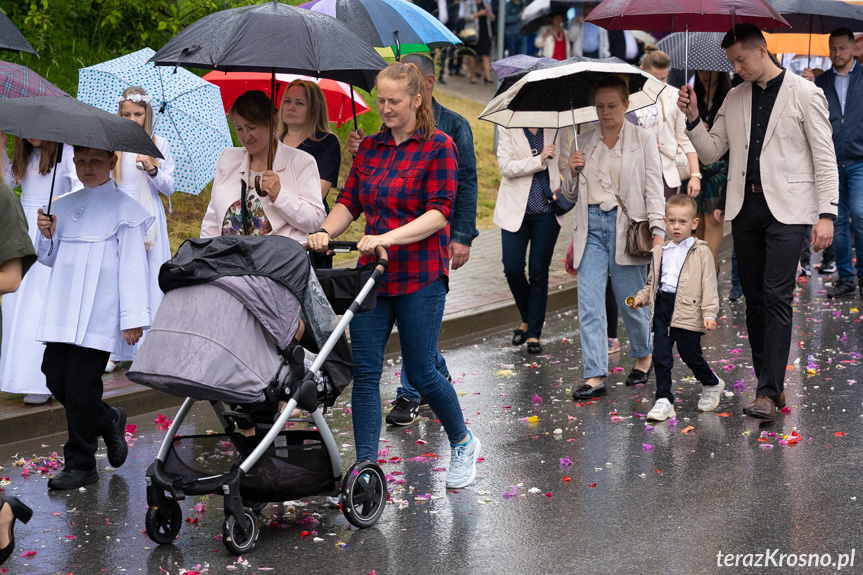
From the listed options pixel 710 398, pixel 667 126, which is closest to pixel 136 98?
pixel 710 398

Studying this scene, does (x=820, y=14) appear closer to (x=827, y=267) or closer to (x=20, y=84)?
(x=827, y=267)

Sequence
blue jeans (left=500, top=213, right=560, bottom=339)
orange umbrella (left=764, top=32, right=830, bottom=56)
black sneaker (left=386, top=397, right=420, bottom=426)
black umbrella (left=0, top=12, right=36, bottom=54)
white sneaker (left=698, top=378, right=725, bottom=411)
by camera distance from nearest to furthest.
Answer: black umbrella (left=0, top=12, right=36, bottom=54) < black sneaker (left=386, top=397, right=420, bottom=426) < white sneaker (left=698, top=378, right=725, bottom=411) < blue jeans (left=500, top=213, right=560, bottom=339) < orange umbrella (left=764, top=32, right=830, bottom=56)

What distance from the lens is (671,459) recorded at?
6059mm

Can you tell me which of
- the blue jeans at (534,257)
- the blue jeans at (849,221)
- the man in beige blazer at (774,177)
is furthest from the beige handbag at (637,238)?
the blue jeans at (849,221)

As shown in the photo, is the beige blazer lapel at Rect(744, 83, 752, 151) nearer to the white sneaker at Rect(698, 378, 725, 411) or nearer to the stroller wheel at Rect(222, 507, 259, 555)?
the white sneaker at Rect(698, 378, 725, 411)

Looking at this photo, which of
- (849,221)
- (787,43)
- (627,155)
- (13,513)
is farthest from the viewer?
(849,221)

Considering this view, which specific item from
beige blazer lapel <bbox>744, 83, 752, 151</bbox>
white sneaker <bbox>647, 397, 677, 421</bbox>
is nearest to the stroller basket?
white sneaker <bbox>647, 397, 677, 421</bbox>

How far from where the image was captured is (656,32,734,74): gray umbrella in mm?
8555

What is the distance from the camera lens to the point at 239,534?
188 inches

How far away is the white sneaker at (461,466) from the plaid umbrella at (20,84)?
2873 mm

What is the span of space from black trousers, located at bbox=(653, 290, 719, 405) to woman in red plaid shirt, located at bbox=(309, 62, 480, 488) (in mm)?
1936

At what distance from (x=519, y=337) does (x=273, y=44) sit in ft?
14.6

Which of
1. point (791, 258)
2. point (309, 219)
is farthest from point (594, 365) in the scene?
point (309, 219)

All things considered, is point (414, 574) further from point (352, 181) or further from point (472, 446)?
point (352, 181)
